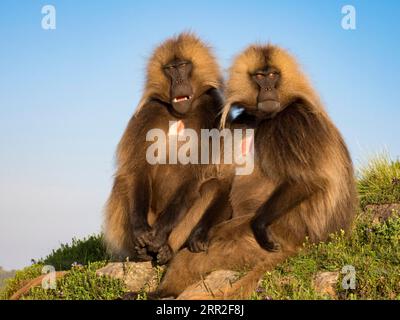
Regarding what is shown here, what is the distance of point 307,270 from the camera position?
5.82 meters

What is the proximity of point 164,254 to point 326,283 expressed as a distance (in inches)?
69.3

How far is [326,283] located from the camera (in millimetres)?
5594

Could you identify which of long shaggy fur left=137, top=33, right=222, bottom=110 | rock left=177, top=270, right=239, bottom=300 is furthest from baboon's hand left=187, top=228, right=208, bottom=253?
long shaggy fur left=137, top=33, right=222, bottom=110

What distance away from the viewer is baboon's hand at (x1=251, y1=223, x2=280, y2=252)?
19.4 ft

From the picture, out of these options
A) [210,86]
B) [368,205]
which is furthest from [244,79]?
[368,205]

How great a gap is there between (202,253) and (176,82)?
179 cm

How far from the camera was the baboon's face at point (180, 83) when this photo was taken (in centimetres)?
669

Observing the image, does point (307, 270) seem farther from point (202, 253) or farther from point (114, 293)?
point (114, 293)

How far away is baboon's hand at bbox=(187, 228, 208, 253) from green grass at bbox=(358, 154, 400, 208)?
145 inches

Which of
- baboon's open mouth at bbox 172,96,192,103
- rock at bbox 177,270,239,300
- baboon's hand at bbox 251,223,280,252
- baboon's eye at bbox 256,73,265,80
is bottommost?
rock at bbox 177,270,239,300

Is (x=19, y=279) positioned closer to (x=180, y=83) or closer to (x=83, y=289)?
(x=83, y=289)

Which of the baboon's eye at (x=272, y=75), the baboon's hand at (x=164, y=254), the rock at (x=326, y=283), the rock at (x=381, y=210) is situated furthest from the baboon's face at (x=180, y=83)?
the rock at (x=381, y=210)

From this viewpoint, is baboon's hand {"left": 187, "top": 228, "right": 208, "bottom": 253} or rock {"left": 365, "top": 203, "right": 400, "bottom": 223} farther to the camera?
rock {"left": 365, "top": 203, "right": 400, "bottom": 223}

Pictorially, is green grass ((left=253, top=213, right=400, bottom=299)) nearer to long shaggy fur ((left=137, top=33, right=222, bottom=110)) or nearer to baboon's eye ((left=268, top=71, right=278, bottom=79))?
baboon's eye ((left=268, top=71, right=278, bottom=79))
